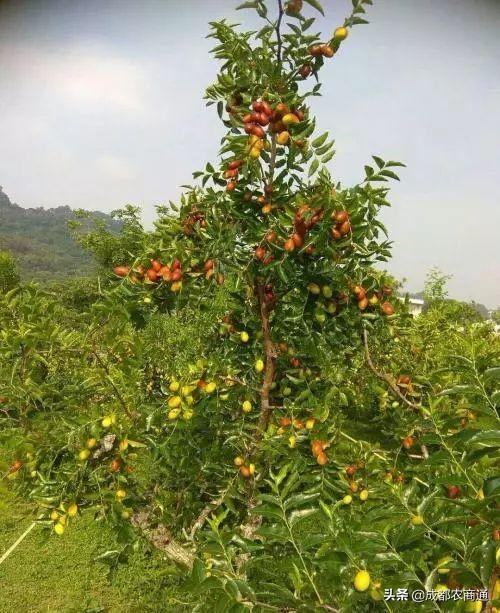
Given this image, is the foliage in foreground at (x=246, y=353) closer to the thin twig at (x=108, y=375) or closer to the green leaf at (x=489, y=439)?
the thin twig at (x=108, y=375)

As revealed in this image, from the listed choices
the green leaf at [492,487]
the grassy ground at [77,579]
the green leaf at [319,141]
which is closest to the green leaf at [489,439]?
the green leaf at [492,487]

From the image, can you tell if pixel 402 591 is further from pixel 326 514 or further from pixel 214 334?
pixel 214 334

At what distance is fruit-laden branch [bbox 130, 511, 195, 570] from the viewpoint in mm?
2400

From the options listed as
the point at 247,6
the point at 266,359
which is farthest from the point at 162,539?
the point at 247,6

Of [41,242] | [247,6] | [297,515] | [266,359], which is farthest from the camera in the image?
[41,242]

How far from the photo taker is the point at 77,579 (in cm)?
432

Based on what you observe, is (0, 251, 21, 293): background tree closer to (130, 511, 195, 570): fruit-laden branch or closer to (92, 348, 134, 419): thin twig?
(130, 511, 195, 570): fruit-laden branch

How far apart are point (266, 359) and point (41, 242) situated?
5200 inches

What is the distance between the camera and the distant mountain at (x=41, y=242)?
8940 cm

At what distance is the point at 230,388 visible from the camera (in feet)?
7.16

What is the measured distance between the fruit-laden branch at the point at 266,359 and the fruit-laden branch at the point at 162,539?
0.88 m

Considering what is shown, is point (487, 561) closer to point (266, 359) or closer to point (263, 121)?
point (266, 359)

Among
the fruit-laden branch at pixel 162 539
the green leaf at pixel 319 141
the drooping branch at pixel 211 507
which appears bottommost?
the fruit-laden branch at pixel 162 539

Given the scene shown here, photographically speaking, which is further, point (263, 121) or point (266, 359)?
point (266, 359)
